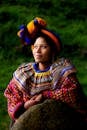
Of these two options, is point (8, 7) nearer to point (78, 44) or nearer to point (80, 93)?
point (78, 44)

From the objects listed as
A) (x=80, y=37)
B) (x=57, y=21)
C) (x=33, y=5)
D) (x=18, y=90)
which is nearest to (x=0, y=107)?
(x=18, y=90)

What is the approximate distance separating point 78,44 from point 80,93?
6962 millimetres

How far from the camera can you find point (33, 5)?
17.2 meters

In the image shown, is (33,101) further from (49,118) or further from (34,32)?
(34,32)

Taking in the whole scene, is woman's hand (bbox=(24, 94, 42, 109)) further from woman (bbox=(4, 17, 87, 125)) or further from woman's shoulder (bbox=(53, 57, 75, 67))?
woman's shoulder (bbox=(53, 57, 75, 67))

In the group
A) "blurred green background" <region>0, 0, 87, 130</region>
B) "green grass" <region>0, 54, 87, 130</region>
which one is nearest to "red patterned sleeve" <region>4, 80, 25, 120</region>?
"green grass" <region>0, 54, 87, 130</region>

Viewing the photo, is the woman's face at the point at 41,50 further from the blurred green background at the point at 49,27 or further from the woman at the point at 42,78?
the blurred green background at the point at 49,27

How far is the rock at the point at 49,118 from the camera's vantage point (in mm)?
7277

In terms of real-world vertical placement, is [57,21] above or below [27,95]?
below

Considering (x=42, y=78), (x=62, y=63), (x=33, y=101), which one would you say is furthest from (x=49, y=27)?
(x=33, y=101)

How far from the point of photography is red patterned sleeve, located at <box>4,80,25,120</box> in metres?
7.77

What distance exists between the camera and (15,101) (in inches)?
309

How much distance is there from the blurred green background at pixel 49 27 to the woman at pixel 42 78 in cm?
335

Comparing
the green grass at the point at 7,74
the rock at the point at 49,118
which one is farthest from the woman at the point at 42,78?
the green grass at the point at 7,74
